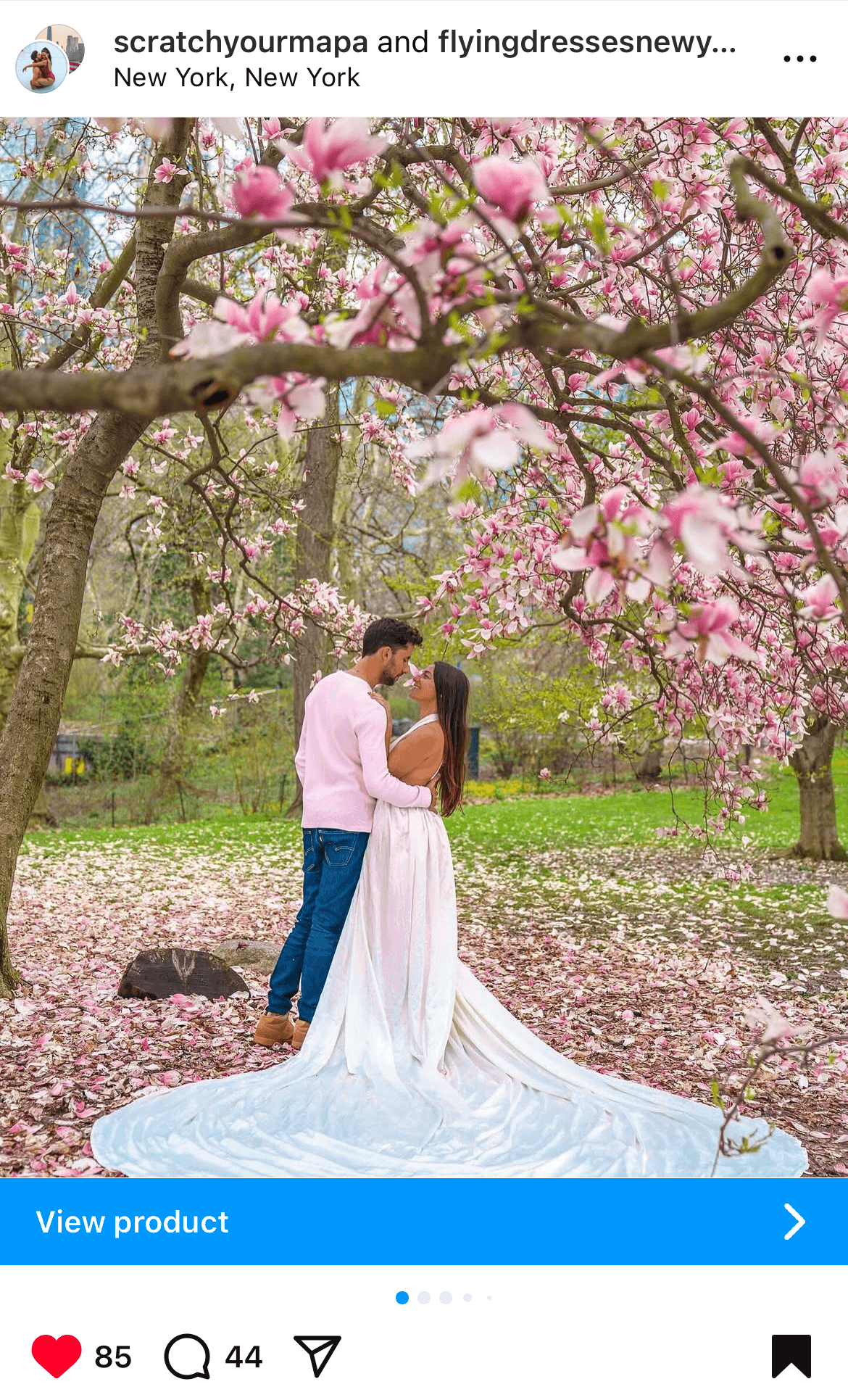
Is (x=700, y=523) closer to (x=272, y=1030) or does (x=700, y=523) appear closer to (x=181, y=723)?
(x=272, y=1030)

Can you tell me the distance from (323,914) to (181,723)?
405 inches

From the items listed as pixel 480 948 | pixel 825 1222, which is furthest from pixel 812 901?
pixel 825 1222

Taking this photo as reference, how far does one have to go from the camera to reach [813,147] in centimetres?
345

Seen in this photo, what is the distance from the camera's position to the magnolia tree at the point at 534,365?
1.36 metres

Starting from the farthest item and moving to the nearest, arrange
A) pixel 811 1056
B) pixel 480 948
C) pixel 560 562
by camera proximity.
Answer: pixel 480 948 → pixel 811 1056 → pixel 560 562

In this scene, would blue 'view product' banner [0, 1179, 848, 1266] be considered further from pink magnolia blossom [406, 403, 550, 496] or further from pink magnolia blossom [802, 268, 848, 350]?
pink magnolia blossom [802, 268, 848, 350]

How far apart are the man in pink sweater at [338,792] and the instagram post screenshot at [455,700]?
1cm

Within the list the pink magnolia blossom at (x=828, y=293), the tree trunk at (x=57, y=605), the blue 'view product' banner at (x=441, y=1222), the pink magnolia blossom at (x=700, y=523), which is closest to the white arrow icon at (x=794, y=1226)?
the blue 'view product' banner at (x=441, y=1222)

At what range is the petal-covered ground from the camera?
383cm
